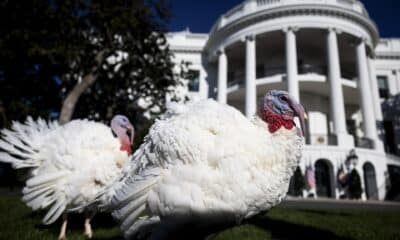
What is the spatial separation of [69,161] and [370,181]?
2209cm

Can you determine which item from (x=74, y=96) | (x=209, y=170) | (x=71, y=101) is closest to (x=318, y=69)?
(x=74, y=96)

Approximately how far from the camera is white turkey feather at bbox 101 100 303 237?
250 centimetres

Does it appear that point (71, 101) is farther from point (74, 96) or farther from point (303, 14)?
point (303, 14)

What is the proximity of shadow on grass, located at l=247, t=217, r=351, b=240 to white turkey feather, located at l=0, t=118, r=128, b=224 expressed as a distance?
273 cm

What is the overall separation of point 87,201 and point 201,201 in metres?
2.56

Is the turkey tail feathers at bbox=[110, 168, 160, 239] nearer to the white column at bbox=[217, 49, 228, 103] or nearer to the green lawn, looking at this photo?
the green lawn

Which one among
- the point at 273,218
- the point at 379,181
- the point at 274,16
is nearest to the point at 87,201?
the point at 273,218

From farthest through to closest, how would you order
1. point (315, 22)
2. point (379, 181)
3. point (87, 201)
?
point (315, 22) → point (379, 181) → point (87, 201)

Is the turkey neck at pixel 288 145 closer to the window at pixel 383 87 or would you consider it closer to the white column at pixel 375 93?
the white column at pixel 375 93

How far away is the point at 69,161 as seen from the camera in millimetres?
4453

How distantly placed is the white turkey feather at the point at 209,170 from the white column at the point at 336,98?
19943mm

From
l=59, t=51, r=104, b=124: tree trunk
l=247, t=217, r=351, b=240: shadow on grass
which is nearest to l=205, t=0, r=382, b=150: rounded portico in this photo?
l=59, t=51, r=104, b=124: tree trunk

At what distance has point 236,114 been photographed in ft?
9.97

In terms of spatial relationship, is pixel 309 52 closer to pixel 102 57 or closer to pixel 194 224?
pixel 102 57
